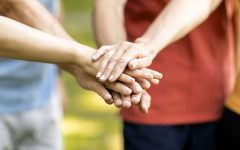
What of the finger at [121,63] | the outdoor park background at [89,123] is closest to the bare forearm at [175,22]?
the finger at [121,63]

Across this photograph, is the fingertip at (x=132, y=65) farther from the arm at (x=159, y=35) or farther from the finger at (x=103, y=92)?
the finger at (x=103, y=92)

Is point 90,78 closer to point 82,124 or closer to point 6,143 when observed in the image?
point 6,143

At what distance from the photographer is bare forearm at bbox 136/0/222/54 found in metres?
2.46

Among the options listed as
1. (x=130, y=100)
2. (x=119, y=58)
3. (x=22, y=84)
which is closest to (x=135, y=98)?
(x=130, y=100)

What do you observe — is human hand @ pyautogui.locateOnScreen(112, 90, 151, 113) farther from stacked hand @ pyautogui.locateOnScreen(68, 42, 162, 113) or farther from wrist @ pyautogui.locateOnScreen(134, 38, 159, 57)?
wrist @ pyautogui.locateOnScreen(134, 38, 159, 57)

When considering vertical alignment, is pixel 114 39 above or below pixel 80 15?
above

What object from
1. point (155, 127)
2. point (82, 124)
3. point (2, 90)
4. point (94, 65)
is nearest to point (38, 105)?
point (2, 90)

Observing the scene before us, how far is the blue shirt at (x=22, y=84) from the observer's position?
284 cm

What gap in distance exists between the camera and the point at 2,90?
9.36 feet

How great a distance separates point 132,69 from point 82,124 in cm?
246

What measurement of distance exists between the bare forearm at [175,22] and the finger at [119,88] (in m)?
0.18

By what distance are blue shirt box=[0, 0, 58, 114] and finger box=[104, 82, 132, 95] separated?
58 cm

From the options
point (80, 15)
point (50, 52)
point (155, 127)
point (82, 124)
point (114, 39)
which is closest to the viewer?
point (50, 52)

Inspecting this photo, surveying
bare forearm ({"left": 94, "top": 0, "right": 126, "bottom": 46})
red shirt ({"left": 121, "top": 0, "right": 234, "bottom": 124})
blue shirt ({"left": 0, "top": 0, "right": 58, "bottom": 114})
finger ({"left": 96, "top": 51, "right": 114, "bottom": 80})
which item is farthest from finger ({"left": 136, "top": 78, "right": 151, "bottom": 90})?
blue shirt ({"left": 0, "top": 0, "right": 58, "bottom": 114})
